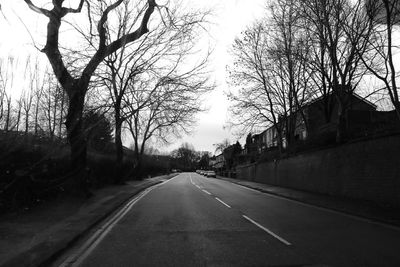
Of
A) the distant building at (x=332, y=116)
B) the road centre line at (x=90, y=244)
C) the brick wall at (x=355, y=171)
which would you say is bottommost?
the road centre line at (x=90, y=244)

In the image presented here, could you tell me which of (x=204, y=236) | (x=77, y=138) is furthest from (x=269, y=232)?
(x=77, y=138)

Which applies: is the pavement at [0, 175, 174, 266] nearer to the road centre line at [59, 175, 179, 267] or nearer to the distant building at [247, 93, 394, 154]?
the road centre line at [59, 175, 179, 267]

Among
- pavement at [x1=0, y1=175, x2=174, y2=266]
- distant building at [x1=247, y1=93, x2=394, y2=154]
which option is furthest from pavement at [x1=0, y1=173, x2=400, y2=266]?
distant building at [x1=247, y1=93, x2=394, y2=154]

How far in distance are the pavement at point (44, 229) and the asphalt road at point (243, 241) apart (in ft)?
1.92

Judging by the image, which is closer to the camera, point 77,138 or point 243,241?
point 243,241

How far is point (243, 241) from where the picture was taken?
31.6ft

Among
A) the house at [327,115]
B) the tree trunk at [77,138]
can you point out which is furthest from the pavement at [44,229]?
the house at [327,115]

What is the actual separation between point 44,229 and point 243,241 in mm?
4977

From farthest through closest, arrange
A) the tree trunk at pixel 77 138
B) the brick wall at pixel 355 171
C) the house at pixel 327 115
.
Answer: the house at pixel 327 115 < the tree trunk at pixel 77 138 < the brick wall at pixel 355 171

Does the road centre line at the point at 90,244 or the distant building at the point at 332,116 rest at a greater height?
the distant building at the point at 332,116

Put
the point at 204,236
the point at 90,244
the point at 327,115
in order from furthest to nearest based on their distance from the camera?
the point at 327,115
the point at 204,236
the point at 90,244

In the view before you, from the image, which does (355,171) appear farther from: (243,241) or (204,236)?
(243,241)

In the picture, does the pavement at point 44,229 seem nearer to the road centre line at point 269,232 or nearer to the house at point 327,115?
the road centre line at point 269,232

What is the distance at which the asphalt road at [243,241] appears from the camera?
7.73m
